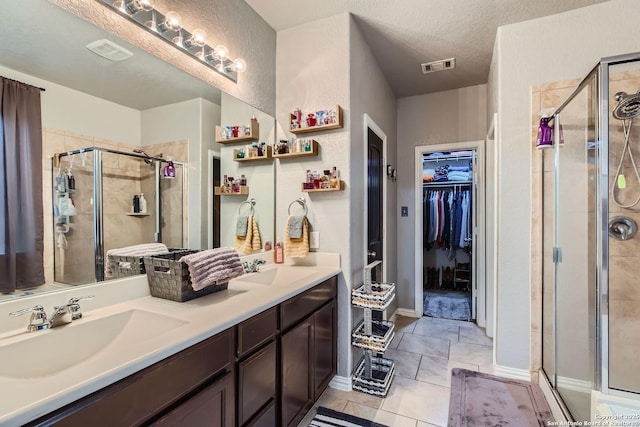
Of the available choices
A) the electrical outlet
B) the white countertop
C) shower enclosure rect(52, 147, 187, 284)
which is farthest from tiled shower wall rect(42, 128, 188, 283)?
the electrical outlet

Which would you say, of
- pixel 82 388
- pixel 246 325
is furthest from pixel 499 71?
pixel 82 388

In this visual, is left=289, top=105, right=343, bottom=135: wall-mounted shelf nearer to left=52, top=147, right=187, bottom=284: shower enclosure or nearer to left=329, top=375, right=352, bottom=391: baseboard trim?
left=52, top=147, right=187, bottom=284: shower enclosure

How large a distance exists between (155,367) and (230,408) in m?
0.44

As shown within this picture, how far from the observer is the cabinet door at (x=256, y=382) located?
50.1 inches

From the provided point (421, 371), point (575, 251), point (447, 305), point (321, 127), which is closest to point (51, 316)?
point (321, 127)

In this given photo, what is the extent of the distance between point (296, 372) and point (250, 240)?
0.99 metres

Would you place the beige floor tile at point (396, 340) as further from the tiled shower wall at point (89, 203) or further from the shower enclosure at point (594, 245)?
the tiled shower wall at point (89, 203)

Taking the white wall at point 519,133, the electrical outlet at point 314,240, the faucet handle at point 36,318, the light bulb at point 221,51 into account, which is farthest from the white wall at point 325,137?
the faucet handle at point 36,318

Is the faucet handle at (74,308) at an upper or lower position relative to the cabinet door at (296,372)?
upper

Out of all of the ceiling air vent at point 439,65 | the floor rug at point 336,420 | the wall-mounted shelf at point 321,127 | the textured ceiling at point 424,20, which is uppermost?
the textured ceiling at point 424,20

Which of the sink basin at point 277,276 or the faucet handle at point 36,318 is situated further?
the sink basin at point 277,276

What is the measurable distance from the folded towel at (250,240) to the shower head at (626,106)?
2.49 m

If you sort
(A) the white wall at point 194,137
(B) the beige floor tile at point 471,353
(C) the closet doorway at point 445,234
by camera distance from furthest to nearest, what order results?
(C) the closet doorway at point 445,234
(B) the beige floor tile at point 471,353
(A) the white wall at point 194,137

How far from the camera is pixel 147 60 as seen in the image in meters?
1.57
